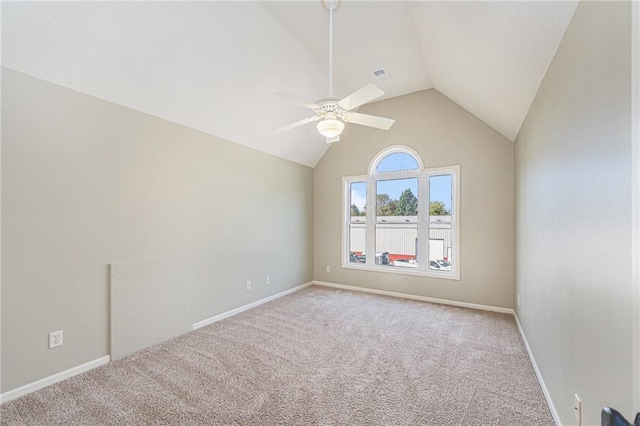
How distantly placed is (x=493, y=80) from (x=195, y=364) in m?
3.89

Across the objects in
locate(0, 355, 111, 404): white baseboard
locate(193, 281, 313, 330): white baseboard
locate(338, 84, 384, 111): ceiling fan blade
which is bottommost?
locate(193, 281, 313, 330): white baseboard

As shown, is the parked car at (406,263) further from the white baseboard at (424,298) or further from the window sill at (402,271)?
the white baseboard at (424,298)

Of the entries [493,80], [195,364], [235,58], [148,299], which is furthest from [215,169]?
[493,80]

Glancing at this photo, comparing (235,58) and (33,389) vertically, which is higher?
(235,58)

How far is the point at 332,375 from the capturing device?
2.39 m

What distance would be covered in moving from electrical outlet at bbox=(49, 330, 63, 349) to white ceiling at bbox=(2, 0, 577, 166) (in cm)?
207

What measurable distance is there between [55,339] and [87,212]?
107 cm

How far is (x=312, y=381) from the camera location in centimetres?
230

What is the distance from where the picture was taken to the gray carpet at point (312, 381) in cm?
189

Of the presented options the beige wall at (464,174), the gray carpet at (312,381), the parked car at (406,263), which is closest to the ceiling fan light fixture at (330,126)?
the gray carpet at (312,381)

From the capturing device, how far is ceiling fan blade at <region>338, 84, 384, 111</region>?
199 cm

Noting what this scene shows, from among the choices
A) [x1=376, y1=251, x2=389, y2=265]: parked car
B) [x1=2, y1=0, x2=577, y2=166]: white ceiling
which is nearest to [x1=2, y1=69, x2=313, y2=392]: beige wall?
[x1=2, y1=0, x2=577, y2=166]: white ceiling

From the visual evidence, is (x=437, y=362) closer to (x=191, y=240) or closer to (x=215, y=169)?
(x=191, y=240)

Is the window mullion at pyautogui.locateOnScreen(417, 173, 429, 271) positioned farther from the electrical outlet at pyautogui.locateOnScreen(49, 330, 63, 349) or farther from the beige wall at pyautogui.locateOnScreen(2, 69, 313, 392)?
the electrical outlet at pyautogui.locateOnScreen(49, 330, 63, 349)
